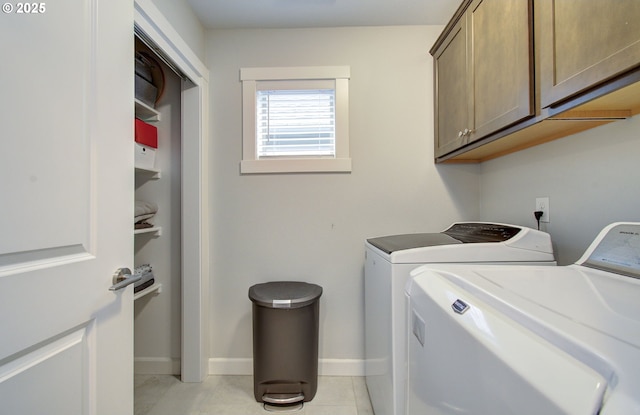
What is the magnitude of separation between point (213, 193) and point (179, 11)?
1123 millimetres

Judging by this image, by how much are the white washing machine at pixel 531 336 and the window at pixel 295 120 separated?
121cm

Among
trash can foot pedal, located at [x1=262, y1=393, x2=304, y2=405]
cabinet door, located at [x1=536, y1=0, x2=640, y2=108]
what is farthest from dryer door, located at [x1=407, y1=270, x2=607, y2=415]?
trash can foot pedal, located at [x1=262, y1=393, x2=304, y2=405]

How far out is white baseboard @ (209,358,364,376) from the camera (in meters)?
1.80

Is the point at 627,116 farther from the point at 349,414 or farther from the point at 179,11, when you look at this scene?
the point at 179,11

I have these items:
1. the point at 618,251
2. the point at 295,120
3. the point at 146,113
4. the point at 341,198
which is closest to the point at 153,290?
the point at 146,113

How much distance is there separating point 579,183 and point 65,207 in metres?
1.88

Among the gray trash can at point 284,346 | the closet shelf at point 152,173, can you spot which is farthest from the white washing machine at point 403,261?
the closet shelf at point 152,173

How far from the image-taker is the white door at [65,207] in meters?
0.54

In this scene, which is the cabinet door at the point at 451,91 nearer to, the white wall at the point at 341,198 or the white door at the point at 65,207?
the white wall at the point at 341,198

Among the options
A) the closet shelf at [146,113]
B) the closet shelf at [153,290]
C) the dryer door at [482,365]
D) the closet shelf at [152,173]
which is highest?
the closet shelf at [146,113]

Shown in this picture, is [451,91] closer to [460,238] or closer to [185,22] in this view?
[460,238]

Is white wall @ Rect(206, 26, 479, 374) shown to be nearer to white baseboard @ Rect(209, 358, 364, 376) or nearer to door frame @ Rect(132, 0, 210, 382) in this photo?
white baseboard @ Rect(209, 358, 364, 376)

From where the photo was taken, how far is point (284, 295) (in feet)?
4.98

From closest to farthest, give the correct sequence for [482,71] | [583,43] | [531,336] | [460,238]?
[531,336] < [583,43] < [482,71] < [460,238]
